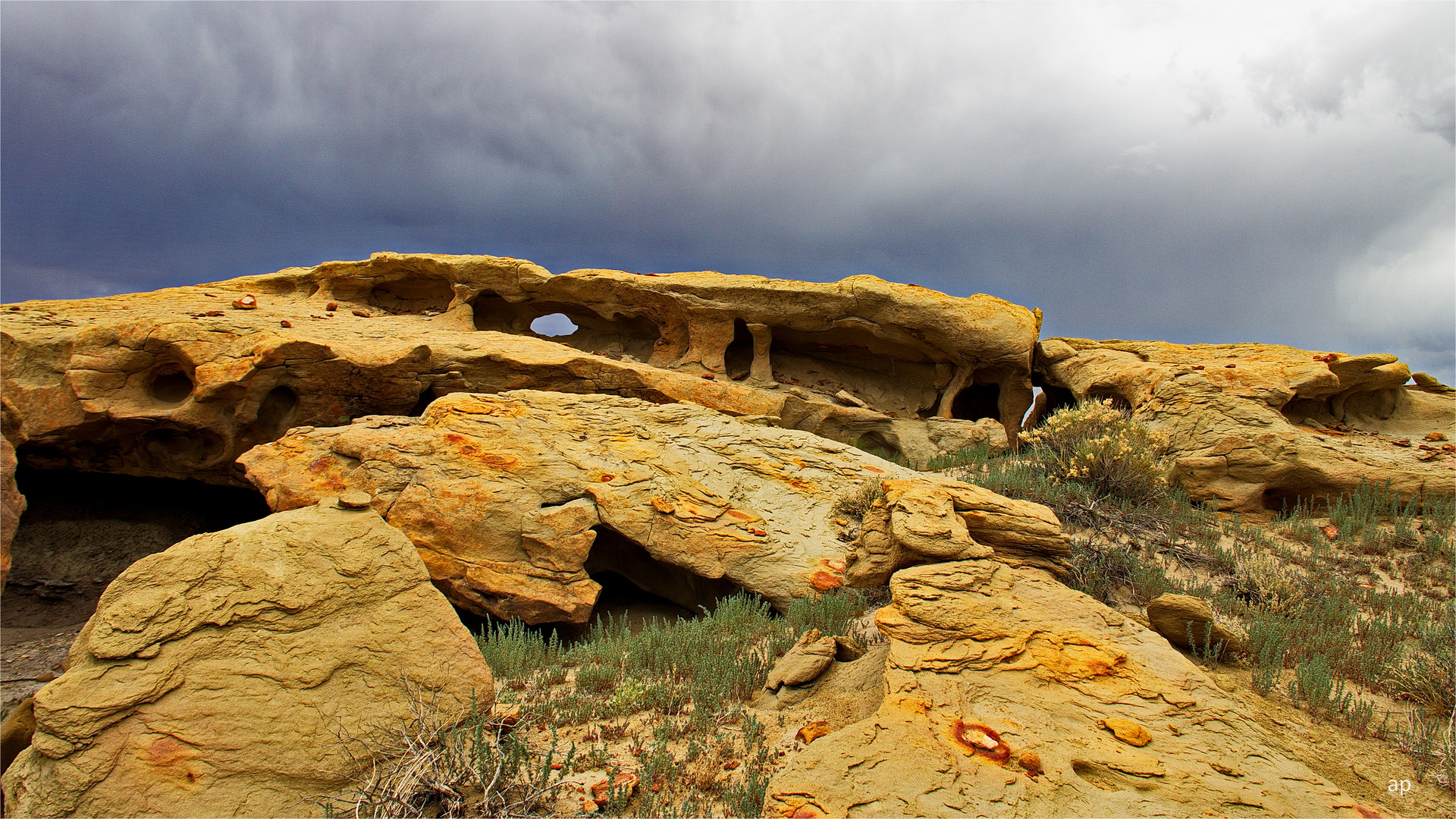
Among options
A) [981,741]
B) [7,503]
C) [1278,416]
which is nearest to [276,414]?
[7,503]

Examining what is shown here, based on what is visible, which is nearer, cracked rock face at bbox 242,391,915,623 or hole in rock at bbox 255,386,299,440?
cracked rock face at bbox 242,391,915,623

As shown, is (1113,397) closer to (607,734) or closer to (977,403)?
(977,403)

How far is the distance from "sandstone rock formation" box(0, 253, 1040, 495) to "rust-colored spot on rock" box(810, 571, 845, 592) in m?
4.13

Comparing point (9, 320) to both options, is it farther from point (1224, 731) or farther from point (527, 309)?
point (1224, 731)

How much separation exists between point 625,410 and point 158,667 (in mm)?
5867

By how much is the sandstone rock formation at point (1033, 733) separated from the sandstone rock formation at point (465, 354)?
6.58 metres

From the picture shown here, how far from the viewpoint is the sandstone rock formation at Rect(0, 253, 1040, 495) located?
9.15 metres

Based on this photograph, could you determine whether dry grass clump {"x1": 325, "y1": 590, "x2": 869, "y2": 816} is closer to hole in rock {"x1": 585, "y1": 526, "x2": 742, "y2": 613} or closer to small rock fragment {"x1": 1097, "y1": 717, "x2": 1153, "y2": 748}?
small rock fragment {"x1": 1097, "y1": 717, "x2": 1153, "y2": 748}

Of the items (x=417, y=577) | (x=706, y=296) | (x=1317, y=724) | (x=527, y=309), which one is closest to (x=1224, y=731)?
(x=1317, y=724)

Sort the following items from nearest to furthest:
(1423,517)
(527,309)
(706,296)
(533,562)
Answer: (533,562) → (1423,517) → (706,296) → (527,309)

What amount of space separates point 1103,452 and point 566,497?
6.46 meters

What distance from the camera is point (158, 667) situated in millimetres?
3035

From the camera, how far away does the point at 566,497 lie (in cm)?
704

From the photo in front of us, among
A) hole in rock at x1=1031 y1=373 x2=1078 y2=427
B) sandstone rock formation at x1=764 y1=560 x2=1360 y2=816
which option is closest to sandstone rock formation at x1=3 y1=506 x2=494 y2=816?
sandstone rock formation at x1=764 y1=560 x2=1360 y2=816
